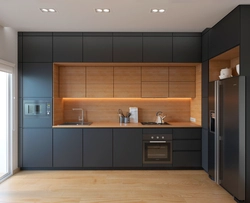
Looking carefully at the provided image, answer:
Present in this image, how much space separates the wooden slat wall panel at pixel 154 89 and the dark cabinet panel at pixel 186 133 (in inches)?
33.5

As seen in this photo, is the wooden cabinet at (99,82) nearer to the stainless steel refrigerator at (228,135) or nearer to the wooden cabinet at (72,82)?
the wooden cabinet at (72,82)

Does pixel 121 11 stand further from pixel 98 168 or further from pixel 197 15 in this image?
pixel 98 168

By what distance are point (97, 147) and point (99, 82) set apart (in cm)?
138

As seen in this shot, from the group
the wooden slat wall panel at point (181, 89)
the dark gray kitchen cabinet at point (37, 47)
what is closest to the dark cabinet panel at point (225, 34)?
the wooden slat wall panel at point (181, 89)

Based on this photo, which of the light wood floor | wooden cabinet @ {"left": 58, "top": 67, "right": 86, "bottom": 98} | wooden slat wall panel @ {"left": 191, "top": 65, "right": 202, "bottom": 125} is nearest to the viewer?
the light wood floor

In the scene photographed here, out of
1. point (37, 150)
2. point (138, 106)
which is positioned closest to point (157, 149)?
point (138, 106)

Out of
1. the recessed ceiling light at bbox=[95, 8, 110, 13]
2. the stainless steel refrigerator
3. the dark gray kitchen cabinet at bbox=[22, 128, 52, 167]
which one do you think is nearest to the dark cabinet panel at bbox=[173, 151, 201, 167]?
the stainless steel refrigerator

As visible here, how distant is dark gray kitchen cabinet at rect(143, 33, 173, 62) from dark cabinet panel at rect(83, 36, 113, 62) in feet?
2.30

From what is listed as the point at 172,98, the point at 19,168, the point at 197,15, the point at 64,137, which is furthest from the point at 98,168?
the point at 197,15

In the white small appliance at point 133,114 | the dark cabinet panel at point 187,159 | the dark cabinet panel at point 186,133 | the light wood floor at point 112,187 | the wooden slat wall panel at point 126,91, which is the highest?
the wooden slat wall panel at point 126,91

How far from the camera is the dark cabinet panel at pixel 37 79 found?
15.3 feet

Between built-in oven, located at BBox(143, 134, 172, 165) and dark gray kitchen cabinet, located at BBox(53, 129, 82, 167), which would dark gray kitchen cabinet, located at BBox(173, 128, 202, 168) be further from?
dark gray kitchen cabinet, located at BBox(53, 129, 82, 167)

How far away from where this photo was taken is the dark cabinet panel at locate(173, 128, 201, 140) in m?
4.65

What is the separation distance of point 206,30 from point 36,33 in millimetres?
3300
